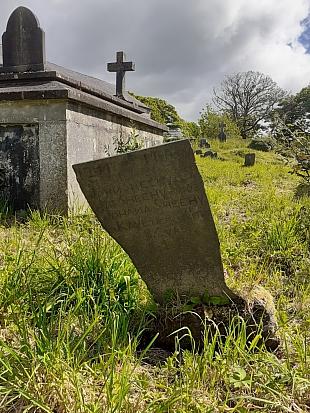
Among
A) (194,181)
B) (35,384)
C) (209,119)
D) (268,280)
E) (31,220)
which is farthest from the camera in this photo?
(209,119)

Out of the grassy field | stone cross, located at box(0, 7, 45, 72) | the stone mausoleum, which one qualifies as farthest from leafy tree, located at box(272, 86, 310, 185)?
stone cross, located at box(0, 7, 45, 72)

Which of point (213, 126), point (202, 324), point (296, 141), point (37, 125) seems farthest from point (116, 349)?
point (213, 126)

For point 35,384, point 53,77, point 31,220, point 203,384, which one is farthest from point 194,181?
point 53,77

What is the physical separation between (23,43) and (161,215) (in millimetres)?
3858

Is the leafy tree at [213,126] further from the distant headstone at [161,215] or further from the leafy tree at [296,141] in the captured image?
the distant headstone at [161,215]

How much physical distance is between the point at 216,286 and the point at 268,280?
95 cm

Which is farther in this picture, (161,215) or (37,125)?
(37,125)

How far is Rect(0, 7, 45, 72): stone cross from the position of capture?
201 inches

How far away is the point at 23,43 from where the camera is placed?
5176 millimetres

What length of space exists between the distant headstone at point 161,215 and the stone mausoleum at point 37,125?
90.6 inches

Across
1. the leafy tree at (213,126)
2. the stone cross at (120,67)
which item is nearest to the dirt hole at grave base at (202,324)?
the stone cross at (120,67)

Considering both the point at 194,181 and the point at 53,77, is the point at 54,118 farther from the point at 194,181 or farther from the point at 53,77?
the point at 194,181

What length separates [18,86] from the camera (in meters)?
4.95

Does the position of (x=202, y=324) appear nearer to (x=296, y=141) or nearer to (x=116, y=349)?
(x=116, y=349)
